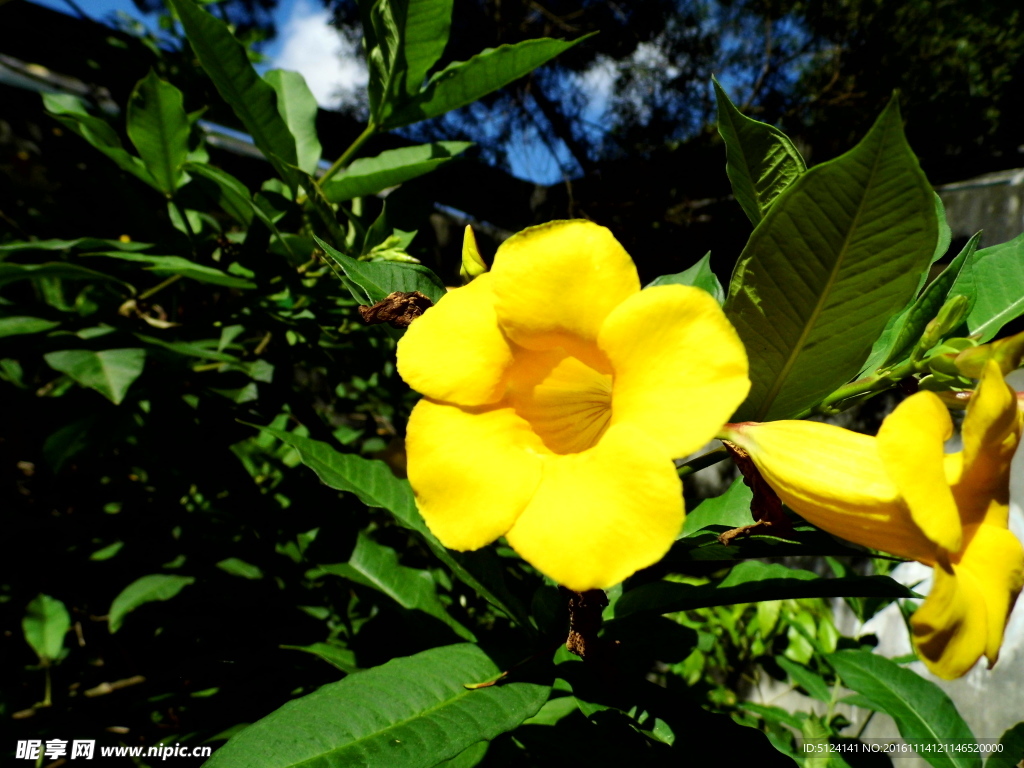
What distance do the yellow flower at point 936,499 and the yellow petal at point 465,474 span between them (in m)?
0.28

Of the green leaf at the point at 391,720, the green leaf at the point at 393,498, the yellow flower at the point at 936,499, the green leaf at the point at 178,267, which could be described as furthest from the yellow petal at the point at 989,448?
the green leaf at the point at 178,267

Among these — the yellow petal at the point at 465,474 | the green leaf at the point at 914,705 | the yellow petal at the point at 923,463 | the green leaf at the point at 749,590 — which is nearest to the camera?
the yellow petal at the point at 923,463

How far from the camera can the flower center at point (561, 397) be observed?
765 mm

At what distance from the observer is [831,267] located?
618 millimetres

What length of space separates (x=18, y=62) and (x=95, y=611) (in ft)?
8.42

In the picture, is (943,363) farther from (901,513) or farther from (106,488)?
(106,488)

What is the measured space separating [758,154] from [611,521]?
19.3 inches

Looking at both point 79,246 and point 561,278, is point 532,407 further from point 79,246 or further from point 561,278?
point 79,246

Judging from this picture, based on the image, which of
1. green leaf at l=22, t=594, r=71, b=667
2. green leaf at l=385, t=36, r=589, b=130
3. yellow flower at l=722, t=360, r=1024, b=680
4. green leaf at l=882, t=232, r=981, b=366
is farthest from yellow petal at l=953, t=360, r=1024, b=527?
green leaf at l=22, t=594, r=71, b=667

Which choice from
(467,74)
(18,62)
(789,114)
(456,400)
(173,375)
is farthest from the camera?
(789,114)

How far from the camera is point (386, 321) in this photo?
78cm

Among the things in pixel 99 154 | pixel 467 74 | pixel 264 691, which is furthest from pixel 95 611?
pixel 467 74

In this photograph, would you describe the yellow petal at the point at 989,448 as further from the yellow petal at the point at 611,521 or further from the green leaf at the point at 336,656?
the green leaf at the point at 336,656

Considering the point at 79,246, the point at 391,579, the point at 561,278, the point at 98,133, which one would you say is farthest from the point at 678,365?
the point at 98,133
